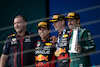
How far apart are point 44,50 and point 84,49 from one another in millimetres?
485

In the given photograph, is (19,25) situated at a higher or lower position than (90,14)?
lower

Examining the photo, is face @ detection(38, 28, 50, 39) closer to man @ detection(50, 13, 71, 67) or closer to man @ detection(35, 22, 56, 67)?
man @ detection(35, 22, 56, 67)

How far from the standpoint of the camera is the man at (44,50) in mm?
1565

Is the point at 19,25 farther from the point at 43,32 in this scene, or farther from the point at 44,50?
→ the point at 44,50

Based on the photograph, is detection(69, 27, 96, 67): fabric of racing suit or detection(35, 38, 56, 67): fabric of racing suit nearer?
detection(69, 27, 96, 67): fabric of racing suit

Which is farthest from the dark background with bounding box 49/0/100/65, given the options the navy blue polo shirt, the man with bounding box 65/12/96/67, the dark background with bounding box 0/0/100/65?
the navy blue polo shirt

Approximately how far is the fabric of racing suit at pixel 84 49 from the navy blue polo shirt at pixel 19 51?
0.50 m

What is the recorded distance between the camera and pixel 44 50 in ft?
5.22

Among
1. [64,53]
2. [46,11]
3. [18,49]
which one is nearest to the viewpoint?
[64,53]

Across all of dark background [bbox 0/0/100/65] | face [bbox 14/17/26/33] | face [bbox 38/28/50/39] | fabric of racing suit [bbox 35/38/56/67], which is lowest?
fabric of racing suit [bbox 35/38/56/67]

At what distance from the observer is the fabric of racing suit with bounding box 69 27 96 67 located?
125 centimetres

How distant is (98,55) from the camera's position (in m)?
2.14

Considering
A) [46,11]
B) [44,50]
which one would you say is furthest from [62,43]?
[46,11]

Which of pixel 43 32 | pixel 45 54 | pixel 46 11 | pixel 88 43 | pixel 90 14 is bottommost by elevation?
pixel 45 54
